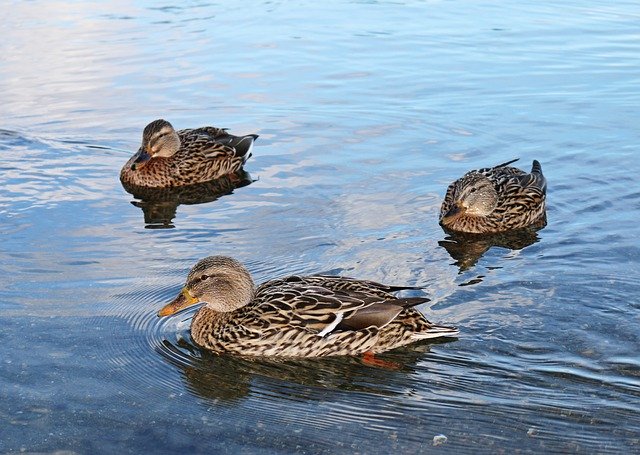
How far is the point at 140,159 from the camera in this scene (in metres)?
12.2

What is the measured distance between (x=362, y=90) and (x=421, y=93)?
822mm

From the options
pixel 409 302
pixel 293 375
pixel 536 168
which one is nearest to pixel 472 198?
pixel 536 168

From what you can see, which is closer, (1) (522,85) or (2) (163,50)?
(1) (522,85)

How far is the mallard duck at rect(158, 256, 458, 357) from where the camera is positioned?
24.6ft

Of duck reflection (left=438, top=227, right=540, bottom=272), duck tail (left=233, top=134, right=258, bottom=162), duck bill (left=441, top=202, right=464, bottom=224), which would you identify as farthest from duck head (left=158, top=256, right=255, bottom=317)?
duck tail (left=233, top=134, right=258, bottom=162)

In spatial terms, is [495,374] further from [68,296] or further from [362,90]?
[362,90]

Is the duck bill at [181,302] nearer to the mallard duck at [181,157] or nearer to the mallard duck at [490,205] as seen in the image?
the mallard duck at [490,205]

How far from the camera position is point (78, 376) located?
23.3ft

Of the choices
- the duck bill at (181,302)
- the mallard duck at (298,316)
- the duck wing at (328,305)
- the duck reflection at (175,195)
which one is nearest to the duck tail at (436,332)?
the mallard duck at (298,316)

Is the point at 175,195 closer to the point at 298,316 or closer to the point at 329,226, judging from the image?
the point at 329,226

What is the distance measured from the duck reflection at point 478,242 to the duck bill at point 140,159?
370 centimetres

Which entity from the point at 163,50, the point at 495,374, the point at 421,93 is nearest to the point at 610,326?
the point at 495,374

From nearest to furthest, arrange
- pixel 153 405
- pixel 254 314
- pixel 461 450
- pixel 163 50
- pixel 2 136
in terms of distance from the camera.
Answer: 1. pixel 461 450
2. pixel 153 405
3. pixel 254 314
4. pixel 2 136
5. pixel 163 50

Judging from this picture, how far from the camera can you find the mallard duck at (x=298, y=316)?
295 inches
